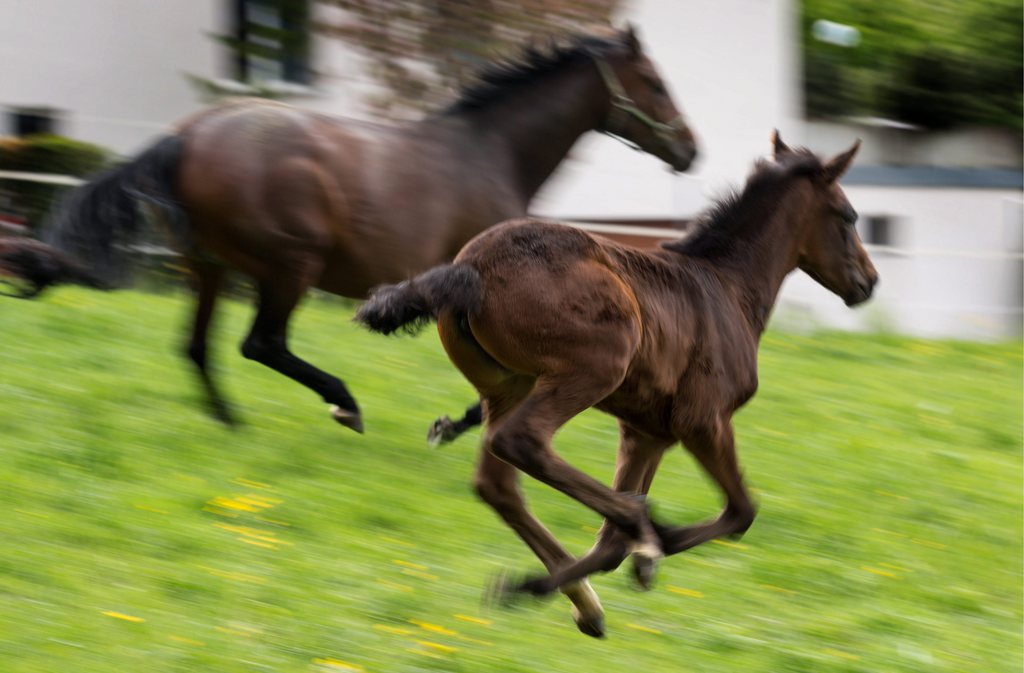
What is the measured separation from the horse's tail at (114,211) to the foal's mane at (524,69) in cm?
176

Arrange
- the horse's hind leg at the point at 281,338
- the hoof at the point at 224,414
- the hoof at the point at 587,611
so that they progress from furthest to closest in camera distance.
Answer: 1. the hoof at the point at 224,414
2. the horse's hind leg at the point at 281,338
3. the hoof at the point at 587,611

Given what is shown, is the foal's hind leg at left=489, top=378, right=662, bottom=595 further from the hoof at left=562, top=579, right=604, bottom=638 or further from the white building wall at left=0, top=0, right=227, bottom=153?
the white building wall at left=0, top=0, right=227, bottom=153

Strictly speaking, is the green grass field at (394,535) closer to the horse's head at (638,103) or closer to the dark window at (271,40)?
the horse's head at (638,103)

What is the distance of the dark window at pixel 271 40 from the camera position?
50.9 feet

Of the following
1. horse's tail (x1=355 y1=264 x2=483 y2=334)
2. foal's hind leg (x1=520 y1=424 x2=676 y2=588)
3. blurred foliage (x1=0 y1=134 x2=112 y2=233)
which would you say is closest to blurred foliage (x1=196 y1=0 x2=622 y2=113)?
blurred foliage (x1=0 y1=134 x2=112 y2=233)

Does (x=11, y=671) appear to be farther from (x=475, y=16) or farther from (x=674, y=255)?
(x=475, y=16)

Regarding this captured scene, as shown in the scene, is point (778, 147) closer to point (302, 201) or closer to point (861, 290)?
point (861, 290)

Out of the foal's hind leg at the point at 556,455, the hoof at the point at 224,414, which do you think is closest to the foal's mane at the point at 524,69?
the hoof at the point at 224,414

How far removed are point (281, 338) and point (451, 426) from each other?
0.99m

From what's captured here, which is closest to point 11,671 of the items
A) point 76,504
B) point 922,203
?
point 76,504

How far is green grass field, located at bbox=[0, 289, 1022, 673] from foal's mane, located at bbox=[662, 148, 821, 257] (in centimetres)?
154

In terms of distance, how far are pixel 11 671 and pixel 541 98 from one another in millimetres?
4868

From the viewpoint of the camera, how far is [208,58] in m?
16.1

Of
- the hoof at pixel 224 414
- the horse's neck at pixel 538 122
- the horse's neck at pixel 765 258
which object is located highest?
the horse's neck at pixel 765 258
